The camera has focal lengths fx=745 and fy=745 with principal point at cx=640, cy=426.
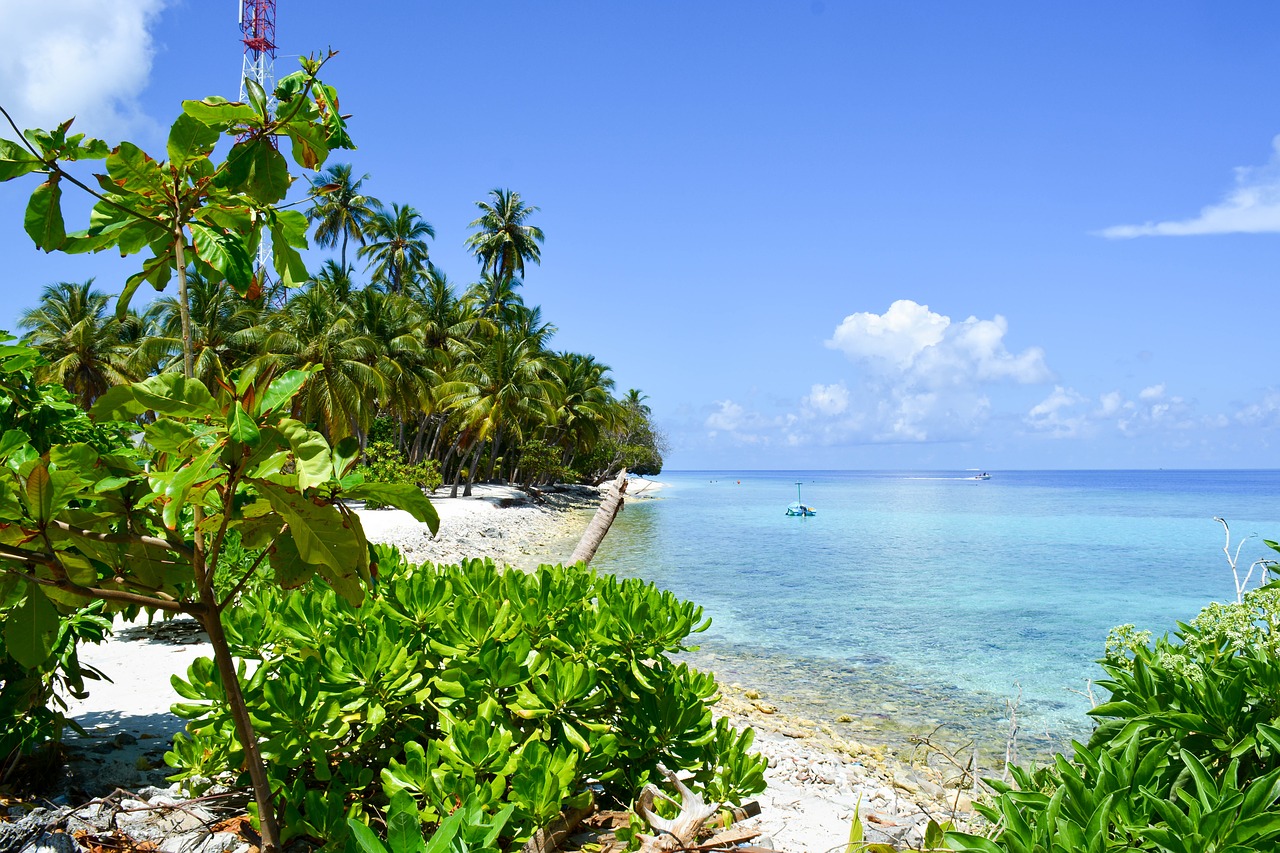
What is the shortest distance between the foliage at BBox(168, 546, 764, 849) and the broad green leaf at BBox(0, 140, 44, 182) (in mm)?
1562

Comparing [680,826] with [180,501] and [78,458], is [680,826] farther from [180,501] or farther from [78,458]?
[78,458]

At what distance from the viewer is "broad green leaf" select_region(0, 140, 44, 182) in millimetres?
1896

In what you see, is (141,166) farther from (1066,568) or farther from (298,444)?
(1066,568)

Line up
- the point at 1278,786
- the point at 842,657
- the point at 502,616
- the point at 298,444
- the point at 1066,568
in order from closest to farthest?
1. the point at 1278,786
2. the point at 298,444
3. the point at 502,616
4. the point at 842,657
5. the point at 1066,568

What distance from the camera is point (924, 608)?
17.0 metres

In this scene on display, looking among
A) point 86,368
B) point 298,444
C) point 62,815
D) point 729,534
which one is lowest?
point 729,534

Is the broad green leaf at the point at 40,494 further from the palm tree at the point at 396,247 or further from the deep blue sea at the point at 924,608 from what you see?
the palm tree at the point at 396,247

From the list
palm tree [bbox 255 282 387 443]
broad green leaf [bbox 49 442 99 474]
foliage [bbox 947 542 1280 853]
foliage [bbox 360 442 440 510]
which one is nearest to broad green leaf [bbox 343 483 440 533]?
broad green leaf [bbox 49 442 99 474]

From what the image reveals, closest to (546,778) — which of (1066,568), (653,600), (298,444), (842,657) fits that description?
(653,600)

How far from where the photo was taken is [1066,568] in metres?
24.9

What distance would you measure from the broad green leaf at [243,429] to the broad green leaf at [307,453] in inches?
3.6

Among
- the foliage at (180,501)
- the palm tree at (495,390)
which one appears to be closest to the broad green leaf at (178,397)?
the foliage at (180,501)

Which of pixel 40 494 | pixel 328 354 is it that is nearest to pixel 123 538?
pixel 40 494

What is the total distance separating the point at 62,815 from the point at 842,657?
36.7 feet
